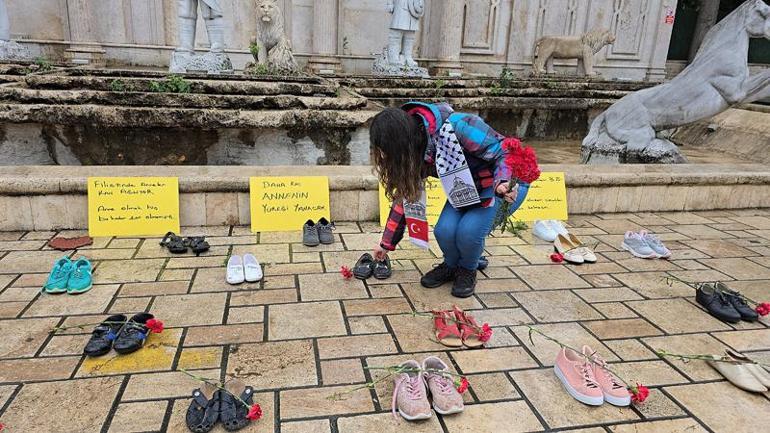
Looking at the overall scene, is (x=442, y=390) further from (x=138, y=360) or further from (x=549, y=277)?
(x=549, y=277)

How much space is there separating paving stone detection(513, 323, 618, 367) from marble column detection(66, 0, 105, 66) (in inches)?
390

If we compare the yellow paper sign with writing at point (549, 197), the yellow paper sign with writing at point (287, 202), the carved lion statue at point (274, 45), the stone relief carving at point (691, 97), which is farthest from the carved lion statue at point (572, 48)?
the yellow paper sign with writing at point (287, 202)

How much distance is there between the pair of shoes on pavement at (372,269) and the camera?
3.23 meters

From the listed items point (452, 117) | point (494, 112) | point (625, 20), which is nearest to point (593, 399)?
point (452, 117)

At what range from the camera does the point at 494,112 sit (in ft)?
29.2

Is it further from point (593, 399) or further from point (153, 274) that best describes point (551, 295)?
point (153, 274)

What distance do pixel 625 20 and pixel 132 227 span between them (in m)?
13.7

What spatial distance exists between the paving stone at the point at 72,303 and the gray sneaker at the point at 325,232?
1366mm

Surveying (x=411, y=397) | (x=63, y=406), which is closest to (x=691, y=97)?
(x=411, y=397)

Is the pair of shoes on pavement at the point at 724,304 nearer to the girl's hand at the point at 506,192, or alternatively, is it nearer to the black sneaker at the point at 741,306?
the black sneaker at the point at 741,306

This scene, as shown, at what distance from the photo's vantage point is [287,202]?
405cm

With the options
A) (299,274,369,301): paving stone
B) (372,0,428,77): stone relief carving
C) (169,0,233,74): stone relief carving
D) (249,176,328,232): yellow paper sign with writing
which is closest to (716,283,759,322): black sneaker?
(299,274,369,301): paving stone

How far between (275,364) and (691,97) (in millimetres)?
5603

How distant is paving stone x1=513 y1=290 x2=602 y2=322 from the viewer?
2881mm
